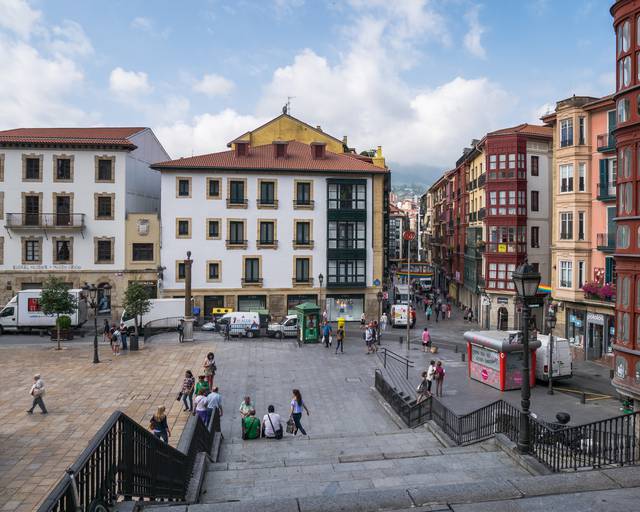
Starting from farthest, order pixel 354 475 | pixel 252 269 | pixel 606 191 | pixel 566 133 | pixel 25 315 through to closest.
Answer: pixel 252 269, pixel 25 315, pixel 566 133, pixel 606 191, pixel 354 475

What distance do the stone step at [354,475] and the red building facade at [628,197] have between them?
5.76 m

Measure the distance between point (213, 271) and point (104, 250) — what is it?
8846 mm

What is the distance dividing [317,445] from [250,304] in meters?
30.5

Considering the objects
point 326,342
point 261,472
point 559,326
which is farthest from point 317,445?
point 559,326

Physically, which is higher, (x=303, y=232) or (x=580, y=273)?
(x=303, y=232)

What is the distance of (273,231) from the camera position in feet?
149

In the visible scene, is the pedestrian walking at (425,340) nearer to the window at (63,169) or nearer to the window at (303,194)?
the window at (303,194)

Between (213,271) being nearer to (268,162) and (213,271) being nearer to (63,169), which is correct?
(268,162)

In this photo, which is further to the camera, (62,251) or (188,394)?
(62,251)

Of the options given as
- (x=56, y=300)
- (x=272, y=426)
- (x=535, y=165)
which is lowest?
(x=272, y=426)

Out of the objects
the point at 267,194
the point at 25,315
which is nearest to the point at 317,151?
the point at 267,194

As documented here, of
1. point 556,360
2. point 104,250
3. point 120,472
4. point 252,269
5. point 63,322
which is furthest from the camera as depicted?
point 252,269

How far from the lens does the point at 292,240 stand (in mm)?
45562

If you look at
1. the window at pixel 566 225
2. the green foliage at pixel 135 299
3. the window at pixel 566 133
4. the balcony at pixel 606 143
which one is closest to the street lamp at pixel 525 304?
the balcony at pixel 606 143
